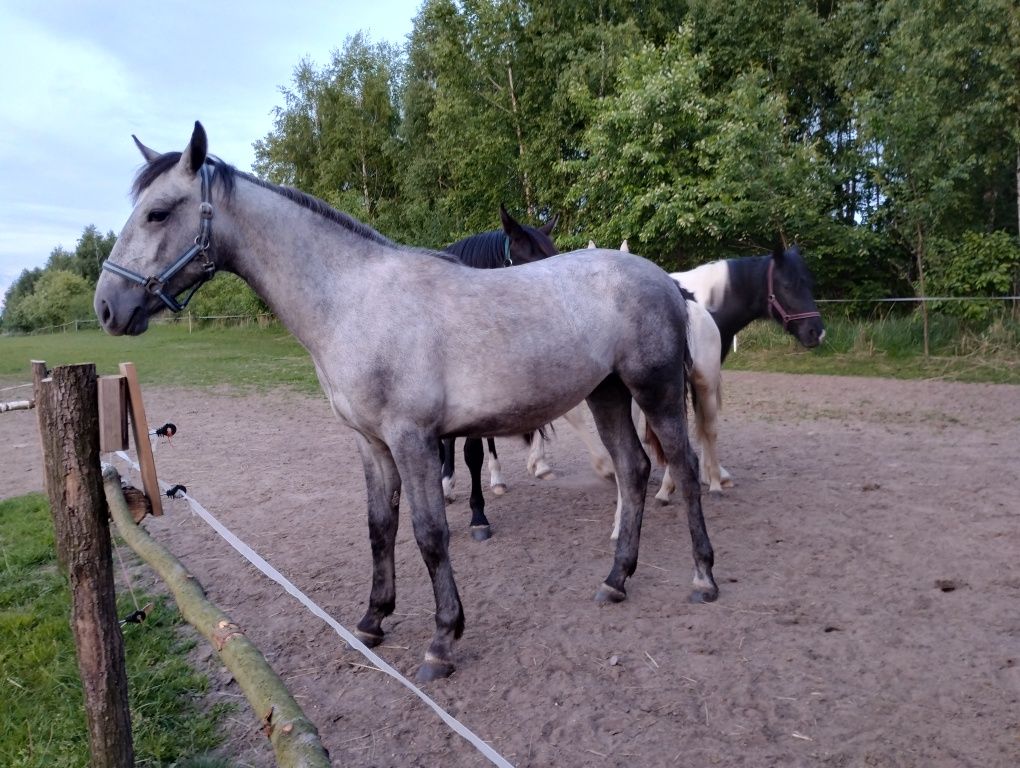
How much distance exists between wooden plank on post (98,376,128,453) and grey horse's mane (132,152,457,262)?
100 cm

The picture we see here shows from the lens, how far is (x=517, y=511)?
18.0ft

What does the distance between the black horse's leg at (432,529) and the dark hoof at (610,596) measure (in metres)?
0.92

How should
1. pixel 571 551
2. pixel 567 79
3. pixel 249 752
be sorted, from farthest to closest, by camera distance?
pixel 567 79
pixel 571 551
pixel 249 752

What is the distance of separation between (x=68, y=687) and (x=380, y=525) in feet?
4.88

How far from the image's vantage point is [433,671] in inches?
118

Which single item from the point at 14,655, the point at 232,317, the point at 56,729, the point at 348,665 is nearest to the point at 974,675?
the point at 348,665

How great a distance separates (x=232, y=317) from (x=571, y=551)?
35.4m

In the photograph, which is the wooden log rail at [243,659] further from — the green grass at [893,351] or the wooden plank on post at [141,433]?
the green grass at [893,351]

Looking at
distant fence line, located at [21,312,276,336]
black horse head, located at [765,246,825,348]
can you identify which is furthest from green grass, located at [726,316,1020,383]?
distant fence line, located at [21,312,276,336]

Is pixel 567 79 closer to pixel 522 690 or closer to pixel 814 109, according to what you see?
pixel 814 109

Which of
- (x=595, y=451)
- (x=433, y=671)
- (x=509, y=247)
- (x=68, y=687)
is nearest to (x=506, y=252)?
(x=509, y=247)

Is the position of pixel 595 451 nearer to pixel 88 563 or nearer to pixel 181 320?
pixel 88 563

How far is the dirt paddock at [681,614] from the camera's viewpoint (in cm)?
250

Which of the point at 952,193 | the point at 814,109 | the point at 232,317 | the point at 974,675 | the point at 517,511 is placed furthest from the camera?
the point at 232,317
